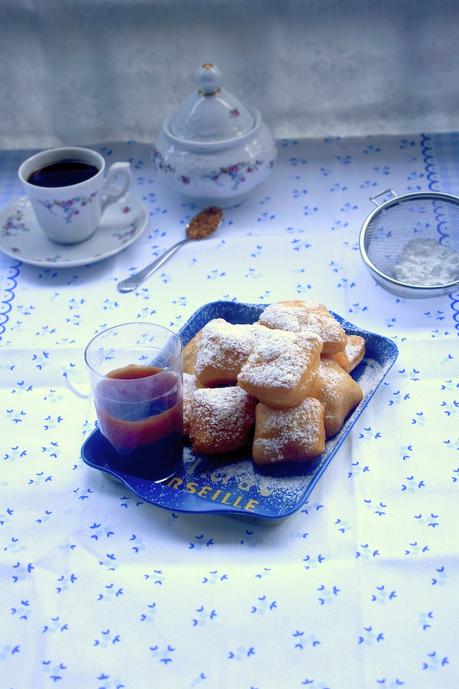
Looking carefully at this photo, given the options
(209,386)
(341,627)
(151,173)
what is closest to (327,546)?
(341,627)

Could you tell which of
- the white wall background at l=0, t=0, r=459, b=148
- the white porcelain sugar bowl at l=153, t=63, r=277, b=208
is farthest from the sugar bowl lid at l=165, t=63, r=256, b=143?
the white wall background at l=0, t=0, r=459, b=148

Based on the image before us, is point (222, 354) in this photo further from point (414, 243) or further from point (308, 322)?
point (414, 243)

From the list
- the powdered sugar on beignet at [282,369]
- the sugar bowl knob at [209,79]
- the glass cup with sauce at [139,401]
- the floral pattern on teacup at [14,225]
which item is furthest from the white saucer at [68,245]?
the powdered sugar on beignet at [282,369]

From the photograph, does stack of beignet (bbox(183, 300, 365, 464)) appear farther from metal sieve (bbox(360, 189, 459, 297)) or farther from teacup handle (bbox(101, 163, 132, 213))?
teacup handle (bbox(101, 163, 132, 213))

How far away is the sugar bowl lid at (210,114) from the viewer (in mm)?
1311

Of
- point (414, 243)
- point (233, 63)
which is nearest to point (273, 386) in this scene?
point (414, 243)

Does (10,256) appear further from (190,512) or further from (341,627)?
(341,627)

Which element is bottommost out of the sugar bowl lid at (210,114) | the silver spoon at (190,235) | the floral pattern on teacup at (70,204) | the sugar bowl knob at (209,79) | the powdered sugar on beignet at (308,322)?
the silver spoon at (190,235)

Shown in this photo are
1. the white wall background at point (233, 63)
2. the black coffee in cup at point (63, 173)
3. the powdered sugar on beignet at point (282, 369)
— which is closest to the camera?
the powdered sugar on beignet at point (282, 369)

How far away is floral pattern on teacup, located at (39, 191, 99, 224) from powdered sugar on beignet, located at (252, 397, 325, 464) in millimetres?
591

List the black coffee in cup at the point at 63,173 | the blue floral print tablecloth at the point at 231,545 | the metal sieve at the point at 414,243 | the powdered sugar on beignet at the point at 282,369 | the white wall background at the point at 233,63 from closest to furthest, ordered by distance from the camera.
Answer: the blue floral print tablecloth at the point at 231,545
the powdered sugar on beignet at the point at 282,369
the metal sieve at the point at 414,243
the black coffee in cup at the point at 63,173
the white wall background at the point at 233,63

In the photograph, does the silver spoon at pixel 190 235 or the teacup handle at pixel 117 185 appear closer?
the silver spoon at pixel 190 235

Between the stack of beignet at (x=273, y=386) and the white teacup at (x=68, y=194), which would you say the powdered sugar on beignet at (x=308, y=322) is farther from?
the white teacup at (x=68, y=194)

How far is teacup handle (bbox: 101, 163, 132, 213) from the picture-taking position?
136cm
